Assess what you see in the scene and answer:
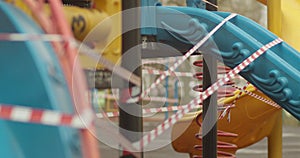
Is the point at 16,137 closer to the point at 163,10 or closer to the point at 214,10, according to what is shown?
the point at 163,10

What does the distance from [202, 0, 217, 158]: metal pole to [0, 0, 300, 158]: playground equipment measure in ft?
0.49

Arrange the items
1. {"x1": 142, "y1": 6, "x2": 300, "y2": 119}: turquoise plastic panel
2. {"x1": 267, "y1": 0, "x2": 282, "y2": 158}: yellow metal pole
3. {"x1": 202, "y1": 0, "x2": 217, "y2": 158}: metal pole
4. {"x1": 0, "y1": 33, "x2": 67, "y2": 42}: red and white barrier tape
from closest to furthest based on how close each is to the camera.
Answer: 1. {"x1": 0, "y1": 33, "x2": 67, "y2": 42}: red and white barrier tape
2. {"x1": 202, "y1": 0, "x2": 217, "y2": 158}: metal pole
3. {"x1": 142, "y1": 6, "x2": 300, "y2": 119}: turquoise plastic panel
4. {"x1": 267, "y1": 0, "x2": 282, "y2": 158}: yellow metal pole

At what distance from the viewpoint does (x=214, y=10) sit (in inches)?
206

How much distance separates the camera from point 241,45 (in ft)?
15.8

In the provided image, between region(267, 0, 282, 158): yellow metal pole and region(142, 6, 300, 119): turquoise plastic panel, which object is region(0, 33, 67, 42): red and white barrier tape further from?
region(267, 0, 282, 158): yellow metal pole

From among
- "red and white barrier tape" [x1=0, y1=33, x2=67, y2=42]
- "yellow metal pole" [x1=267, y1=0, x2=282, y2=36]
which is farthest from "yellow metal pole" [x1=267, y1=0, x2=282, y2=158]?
"red and white barrier tape" [x1=0, y1=33, x2=67, y2=42]

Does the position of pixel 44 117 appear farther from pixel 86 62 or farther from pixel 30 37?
pixel 86 62

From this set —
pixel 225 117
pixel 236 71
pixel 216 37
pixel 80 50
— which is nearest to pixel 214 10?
pixel 216 37

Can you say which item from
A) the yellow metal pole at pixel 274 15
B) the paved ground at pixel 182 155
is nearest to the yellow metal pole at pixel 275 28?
the yellow metal pole at pixel 274 15

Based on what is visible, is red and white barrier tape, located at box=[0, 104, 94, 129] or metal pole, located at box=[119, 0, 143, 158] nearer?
red and white barrier tape, located at box=[0, 104, 94, 129]

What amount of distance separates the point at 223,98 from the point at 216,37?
277 centimetres

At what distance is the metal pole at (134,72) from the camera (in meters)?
2.47

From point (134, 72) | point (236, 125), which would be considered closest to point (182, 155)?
point (236, 125)

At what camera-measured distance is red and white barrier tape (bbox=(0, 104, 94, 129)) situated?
5.60ft
